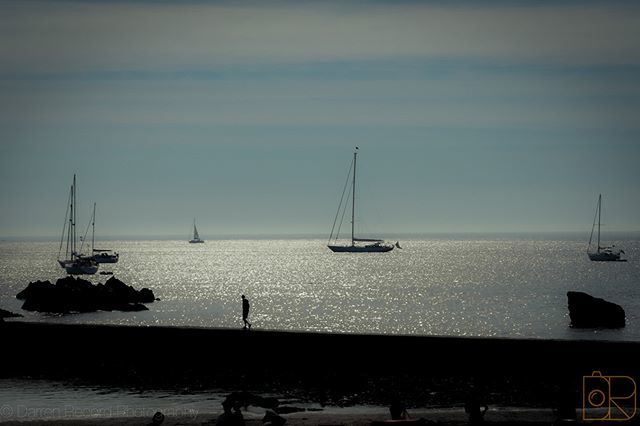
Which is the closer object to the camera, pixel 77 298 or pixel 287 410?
pixel 287 410

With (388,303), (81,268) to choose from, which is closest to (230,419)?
(388,303)

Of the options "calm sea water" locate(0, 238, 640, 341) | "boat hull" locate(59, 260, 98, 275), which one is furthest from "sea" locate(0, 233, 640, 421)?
"boat hull" locate(59, 260, 98, 275)

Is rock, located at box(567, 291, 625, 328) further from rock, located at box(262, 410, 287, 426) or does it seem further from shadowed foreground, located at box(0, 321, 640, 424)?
rock, located at box(262, 410, 287, 426)

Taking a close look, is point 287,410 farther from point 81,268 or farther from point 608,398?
point 81,268

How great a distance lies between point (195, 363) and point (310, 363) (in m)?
4.56

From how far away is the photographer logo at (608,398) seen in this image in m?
24.3

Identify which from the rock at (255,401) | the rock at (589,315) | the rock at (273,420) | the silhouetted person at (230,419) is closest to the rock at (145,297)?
the rock at (589,315)

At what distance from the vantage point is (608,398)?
27891 millimetres

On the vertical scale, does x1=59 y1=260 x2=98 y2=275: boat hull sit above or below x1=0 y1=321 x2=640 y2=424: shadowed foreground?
below

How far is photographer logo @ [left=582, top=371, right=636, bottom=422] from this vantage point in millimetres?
24312

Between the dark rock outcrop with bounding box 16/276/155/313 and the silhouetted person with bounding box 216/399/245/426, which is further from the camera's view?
the dark rock outcrop with bounding box 16/276/155/313

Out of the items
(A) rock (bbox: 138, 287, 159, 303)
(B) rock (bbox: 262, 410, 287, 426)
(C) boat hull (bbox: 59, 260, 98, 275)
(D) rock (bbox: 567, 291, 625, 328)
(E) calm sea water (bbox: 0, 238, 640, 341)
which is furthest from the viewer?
(C) boat hull (bbox: 59, 260, 98, 275)

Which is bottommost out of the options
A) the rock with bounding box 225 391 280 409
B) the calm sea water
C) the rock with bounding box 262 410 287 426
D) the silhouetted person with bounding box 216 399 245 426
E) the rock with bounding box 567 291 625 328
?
the calm sea water

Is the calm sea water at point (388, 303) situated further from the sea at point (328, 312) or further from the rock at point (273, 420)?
the rock at point (273, 420)
